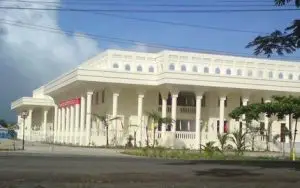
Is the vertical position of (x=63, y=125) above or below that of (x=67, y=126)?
above

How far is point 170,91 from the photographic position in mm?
55094

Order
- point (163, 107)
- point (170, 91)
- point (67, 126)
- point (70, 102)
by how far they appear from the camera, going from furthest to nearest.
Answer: point (67, 126)
point (70, 102)
point (163, 107)
point (170, 91)

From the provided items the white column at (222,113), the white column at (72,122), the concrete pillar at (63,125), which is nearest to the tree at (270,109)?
the white column at (222,113)

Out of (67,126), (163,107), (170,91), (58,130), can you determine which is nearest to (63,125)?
(58,130)

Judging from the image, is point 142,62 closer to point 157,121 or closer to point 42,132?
point 157,121

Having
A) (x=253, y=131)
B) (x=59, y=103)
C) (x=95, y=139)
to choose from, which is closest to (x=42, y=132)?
(x=59, y=103)

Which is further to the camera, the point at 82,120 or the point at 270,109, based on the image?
the point at 82,120

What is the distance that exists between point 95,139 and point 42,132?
93.1ft

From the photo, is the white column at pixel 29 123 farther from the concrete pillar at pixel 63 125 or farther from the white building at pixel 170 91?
the white building at pixel 170 91

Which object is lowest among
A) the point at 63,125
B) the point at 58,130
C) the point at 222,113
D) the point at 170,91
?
the point at 58,130

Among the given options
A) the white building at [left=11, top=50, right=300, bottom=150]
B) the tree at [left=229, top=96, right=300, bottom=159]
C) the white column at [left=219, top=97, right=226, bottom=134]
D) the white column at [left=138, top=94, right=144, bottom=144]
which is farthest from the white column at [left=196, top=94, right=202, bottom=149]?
the tree at [left=229, top=96, right=300, bottom=159]

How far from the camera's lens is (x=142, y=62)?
2282 inches

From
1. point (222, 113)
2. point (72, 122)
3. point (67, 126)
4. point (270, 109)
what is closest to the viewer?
point (270, 109)

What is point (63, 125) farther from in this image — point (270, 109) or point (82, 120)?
point (270, 109)
